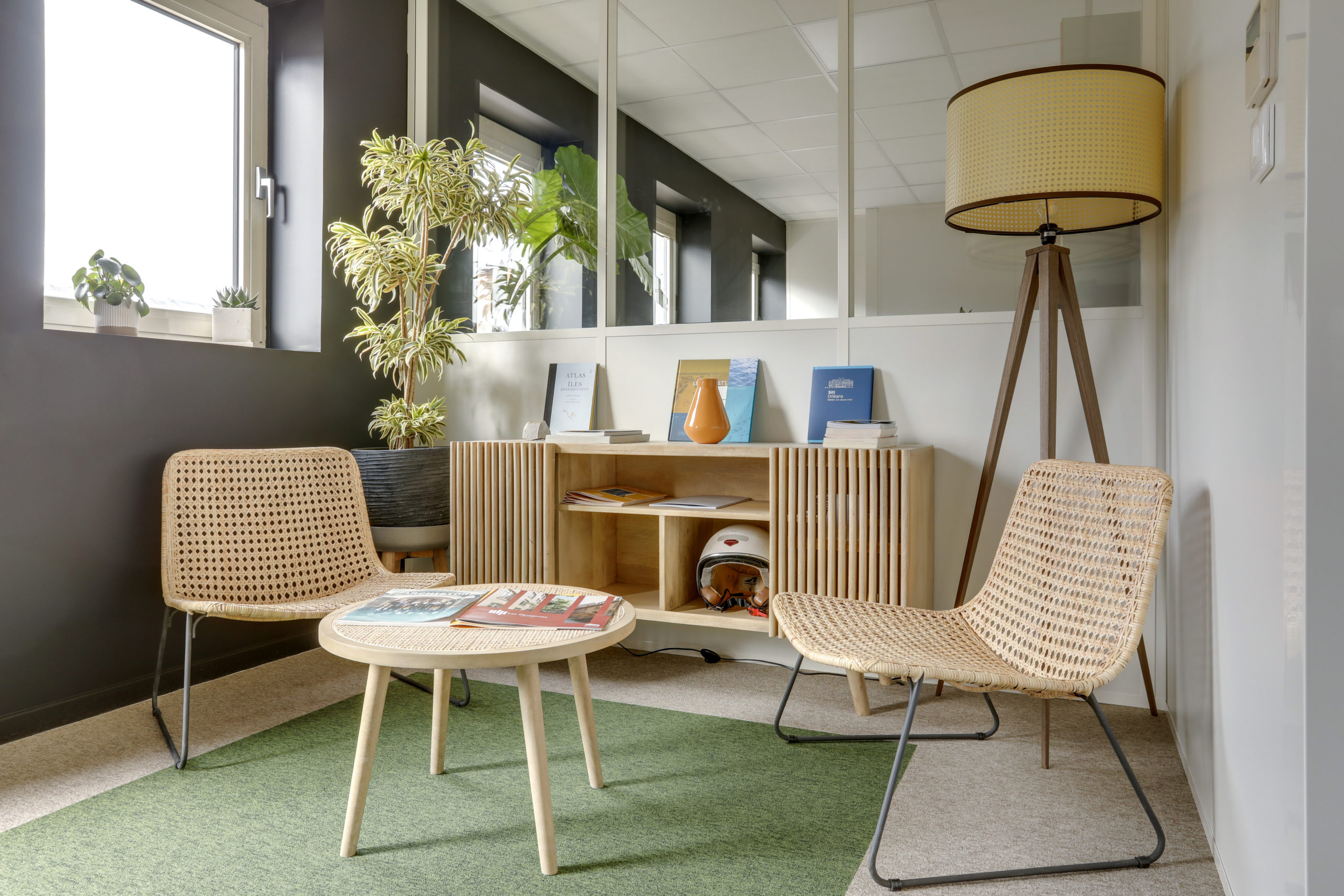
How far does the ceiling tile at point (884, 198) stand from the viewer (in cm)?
268

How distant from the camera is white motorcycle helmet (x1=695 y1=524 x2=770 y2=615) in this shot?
2.62 m

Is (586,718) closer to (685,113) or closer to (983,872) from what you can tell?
(983,872)

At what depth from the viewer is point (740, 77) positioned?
116 inches

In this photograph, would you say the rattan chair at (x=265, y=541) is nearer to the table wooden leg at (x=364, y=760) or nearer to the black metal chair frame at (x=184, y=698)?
the black metal chair frame at (x=184, y=698)

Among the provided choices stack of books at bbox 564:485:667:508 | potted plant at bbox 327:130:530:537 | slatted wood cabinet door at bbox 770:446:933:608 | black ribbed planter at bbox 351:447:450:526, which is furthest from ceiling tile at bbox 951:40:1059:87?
black ribbed planter at bbox 351:447:450:526

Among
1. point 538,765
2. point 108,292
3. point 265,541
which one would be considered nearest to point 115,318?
point 108,292

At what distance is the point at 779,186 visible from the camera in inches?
113

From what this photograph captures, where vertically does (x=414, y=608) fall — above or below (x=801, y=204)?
below

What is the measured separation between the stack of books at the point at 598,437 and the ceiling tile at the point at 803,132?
1102 mm

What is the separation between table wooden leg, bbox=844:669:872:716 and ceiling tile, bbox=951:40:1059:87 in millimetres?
1770

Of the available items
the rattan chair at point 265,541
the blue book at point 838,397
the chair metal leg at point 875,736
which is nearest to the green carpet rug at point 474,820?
the chair metal leg at point 875,736

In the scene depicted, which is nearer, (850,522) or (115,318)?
(850,522)

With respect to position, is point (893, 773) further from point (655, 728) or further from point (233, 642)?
point (233, 642)

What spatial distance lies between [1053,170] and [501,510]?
1.86m
